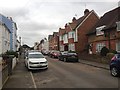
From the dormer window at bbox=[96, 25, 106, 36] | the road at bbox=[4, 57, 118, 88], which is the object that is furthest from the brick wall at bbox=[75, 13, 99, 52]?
the road at bbox=[4, 57, 118, 88]

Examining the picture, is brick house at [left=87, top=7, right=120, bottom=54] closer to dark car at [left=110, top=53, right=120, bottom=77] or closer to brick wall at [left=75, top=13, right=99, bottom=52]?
brick wall at [left=75, top=13, right=99, bottom=52]

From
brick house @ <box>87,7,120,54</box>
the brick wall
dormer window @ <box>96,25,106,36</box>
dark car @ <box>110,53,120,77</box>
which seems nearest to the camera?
dark car @ <box>110,53,120,77</box>

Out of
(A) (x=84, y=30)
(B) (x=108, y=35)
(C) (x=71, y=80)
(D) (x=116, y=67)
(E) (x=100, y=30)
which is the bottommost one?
(C) (x=71, y=80)

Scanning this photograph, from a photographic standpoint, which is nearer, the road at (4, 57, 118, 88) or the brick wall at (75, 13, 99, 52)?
the road at (4, 57, 118, 88)

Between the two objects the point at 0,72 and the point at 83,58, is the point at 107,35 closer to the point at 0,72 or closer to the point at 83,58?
the point at 83,58

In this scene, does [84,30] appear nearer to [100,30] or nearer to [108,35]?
[100,30]

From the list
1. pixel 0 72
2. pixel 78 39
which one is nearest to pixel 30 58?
pixel 0 72

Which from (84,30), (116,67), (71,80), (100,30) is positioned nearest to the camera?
(71,80)

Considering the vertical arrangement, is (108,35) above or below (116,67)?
above

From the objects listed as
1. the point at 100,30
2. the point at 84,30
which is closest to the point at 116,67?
the point at 100,30

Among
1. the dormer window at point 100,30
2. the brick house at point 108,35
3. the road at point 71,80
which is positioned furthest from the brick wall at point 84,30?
the road at point 71,80

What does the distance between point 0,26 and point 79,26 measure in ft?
55.8

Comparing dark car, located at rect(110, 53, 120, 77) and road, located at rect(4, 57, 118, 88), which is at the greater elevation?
dark car, located at rect(110, 53, 120, 77)

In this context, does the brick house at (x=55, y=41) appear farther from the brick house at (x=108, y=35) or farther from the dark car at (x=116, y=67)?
the dark car at (x=116, y=67)
